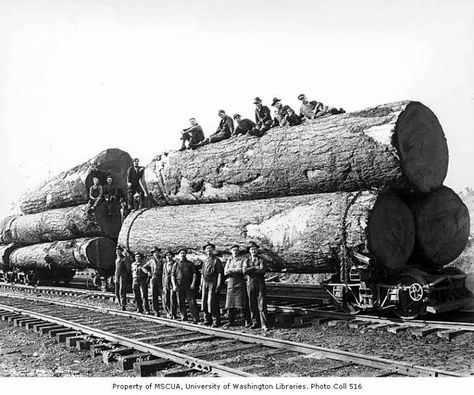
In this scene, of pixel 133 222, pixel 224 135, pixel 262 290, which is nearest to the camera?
pixel 262 290

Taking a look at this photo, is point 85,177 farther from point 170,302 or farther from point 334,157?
point 334,157

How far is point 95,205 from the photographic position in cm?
1511

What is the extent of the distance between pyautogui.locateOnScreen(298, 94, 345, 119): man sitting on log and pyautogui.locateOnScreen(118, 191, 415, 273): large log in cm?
176

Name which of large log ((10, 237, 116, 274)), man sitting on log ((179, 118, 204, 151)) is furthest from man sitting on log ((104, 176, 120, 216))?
man sitting on log ((179, 118, 204, 151))

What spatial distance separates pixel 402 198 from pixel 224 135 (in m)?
4.09

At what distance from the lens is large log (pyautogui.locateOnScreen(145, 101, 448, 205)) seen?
8.77m

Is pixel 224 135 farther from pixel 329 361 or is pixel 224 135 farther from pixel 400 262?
pixel 329 361

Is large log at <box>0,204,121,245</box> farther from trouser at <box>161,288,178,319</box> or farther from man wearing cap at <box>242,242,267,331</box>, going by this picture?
man wearing cap at <box>242,242,267,331</box>

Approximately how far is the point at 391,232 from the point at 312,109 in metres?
3.08

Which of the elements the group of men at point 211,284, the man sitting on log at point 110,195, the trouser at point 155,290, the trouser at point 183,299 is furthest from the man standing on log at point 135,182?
the trouser at point 183,299

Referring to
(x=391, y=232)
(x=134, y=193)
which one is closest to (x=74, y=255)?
(x=134, y=193)

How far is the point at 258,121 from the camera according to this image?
1111 cm

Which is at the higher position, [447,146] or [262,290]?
[447,146]

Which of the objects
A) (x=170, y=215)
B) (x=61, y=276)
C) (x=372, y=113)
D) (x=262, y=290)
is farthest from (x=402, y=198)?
(x=61, y=276)
